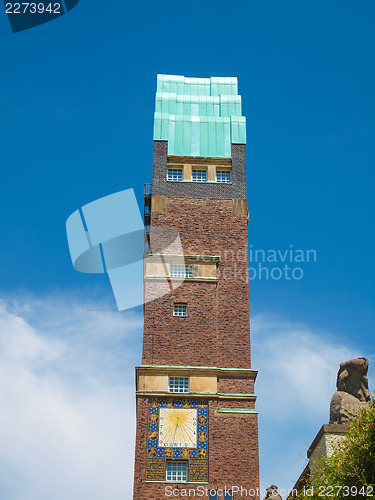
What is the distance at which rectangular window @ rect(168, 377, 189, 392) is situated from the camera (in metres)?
41.3

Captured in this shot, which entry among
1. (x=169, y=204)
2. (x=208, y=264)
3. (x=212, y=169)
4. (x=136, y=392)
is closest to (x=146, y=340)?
(x=136, y=392)

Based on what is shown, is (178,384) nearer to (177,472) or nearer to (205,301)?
(177,472)

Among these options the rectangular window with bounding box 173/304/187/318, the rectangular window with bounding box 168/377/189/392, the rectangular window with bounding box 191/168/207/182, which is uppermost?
the rectangular window with bounding box 191/168/207/182

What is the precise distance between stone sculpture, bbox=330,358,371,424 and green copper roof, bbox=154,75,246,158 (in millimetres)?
21753

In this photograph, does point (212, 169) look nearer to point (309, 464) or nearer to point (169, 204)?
point (169, 204)

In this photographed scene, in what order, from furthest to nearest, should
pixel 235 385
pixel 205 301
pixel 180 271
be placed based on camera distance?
pixel 180 271 < pixel 205 301 < pixel 235 385

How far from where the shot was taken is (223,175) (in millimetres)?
48875

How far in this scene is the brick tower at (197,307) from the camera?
3928 cm

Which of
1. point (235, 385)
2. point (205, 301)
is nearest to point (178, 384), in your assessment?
point (235, 385)

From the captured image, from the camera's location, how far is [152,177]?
48.0 m

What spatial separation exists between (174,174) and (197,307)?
9529mm

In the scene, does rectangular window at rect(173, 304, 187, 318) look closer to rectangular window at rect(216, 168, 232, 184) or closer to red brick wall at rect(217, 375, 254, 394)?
red brick wall at rect(217, 375, 254, 394)

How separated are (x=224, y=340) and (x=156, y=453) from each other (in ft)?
25.1

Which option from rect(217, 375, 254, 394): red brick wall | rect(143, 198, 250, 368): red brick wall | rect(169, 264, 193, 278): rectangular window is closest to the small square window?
rect(217, 375, 254, 394): red brick wall
